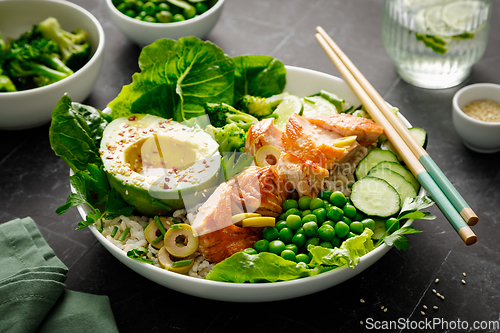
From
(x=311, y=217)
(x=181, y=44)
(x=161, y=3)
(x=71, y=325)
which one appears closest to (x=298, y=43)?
(x=161, y=3)

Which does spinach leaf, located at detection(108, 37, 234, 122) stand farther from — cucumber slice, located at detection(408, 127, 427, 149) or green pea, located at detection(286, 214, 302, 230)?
cucumber slice, located at detection(408, 127, 427, 149)

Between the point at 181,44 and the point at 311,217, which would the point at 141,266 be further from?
the point at 181,44

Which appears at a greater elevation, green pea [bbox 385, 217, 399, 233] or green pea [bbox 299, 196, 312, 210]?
green pea [bbox 385, 217, 399, 233]

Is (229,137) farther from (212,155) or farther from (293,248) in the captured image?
(293,248)

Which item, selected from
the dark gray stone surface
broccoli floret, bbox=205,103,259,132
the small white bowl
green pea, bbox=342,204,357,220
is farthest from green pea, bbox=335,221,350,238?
the small white bowl

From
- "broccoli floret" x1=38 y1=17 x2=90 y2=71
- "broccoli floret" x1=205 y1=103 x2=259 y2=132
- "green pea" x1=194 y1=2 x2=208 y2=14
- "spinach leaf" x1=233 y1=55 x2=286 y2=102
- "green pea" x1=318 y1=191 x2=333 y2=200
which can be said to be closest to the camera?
"green pea" x1=318 y1=191 x2=333 y2=200

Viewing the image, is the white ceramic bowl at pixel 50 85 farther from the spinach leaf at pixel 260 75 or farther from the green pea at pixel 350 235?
the green pea at pixel 350 235

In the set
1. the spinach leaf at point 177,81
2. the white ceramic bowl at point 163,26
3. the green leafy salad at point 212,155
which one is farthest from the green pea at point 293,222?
the white ceramic bowl at point 163,26
